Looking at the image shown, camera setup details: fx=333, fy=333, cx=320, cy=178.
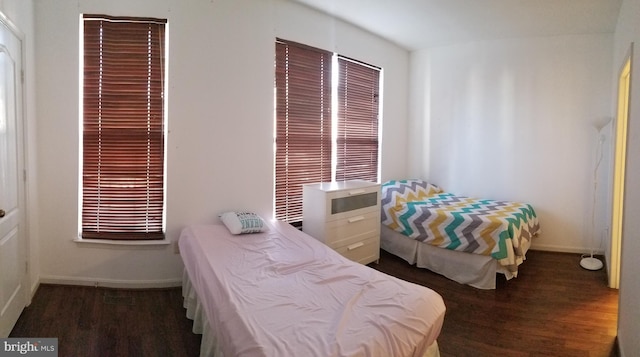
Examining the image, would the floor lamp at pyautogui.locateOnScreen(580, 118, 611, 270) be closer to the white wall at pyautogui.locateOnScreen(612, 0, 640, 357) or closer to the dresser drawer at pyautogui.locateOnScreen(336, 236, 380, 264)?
the white wall at pyautogui.locateOnScreen(612, 0, 640, 357)

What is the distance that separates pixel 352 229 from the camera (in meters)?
3.21

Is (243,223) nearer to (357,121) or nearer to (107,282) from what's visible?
(107,282)

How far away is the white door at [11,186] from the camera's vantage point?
1.99 meters

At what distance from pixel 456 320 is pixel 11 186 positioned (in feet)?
10.3

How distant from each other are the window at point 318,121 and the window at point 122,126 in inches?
42.1

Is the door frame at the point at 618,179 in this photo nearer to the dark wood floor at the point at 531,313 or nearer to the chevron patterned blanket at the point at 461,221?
the dark wood floor at the point at 531,313

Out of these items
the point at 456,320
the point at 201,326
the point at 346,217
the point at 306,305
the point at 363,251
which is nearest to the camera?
the point at 306,305

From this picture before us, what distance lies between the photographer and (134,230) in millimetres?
2795

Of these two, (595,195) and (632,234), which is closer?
(632,234)

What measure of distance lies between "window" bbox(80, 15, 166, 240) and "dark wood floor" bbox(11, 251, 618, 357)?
0.54m

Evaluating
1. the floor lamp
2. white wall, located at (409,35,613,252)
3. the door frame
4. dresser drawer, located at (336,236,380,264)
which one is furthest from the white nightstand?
the floor lamp

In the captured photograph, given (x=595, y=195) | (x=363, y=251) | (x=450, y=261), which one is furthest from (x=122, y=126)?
(x=595, y=195)

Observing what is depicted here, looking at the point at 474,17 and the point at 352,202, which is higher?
the point at 474,17

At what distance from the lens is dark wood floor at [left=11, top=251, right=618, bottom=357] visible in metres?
2.05
